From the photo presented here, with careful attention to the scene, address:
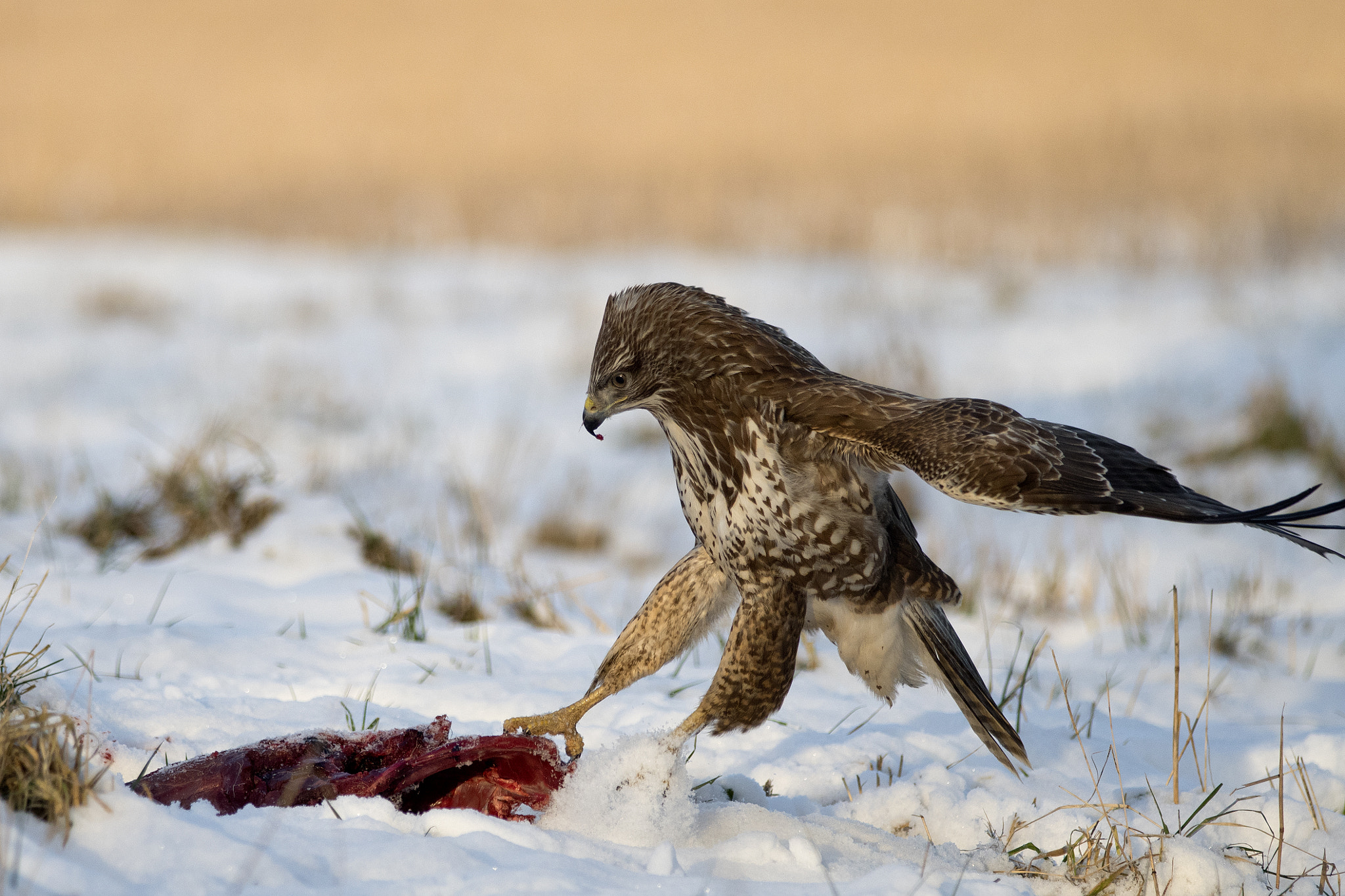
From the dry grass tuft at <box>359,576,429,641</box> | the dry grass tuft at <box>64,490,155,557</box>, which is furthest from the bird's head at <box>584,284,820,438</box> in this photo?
→ the dry grass tuft at <box>64,490,155,557</box>

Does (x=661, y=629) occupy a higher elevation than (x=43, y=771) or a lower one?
higher

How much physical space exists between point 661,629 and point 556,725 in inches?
12.7

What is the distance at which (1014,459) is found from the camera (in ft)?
7.44

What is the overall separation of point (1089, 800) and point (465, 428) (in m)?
6.17

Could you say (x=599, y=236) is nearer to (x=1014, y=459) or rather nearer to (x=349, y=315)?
(x=349, y=315)

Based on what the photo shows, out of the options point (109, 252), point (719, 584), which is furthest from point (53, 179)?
point (719, 584)

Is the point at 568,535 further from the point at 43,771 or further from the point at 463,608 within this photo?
the point at 43,771

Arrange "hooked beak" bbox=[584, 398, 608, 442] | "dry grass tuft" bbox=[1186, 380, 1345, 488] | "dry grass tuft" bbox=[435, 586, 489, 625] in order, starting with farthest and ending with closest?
1. "dry grass tuft" bbox=[1186, 380, 1345, 488]
2. "dry grass tuft" bbox=[435, 586, 489, 625]
3. "hooked beak" bbox=[584, 398, 608, 442]

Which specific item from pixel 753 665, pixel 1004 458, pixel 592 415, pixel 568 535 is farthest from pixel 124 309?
pixel 1004 458

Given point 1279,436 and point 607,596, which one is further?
point 1279,436

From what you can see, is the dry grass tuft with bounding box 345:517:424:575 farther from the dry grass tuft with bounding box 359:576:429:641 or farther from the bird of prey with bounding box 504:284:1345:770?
the bird of prey with bounding box 504:284:1345:770

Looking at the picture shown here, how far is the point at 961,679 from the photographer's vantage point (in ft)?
9.41

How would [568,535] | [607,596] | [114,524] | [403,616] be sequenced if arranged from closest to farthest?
[403,616], [114,524], [607,596], [568,535]

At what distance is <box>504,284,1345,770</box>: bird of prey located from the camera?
2.49 m
